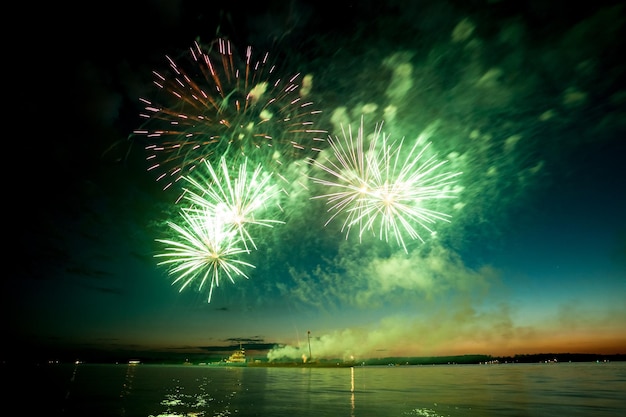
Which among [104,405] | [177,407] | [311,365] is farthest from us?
[311,365]

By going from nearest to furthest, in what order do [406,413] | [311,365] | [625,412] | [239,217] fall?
[239,217], [406,413], [625,412], [311,365]

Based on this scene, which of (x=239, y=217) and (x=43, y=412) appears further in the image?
(x=43, y=412)

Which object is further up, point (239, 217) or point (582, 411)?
point (239, 217)

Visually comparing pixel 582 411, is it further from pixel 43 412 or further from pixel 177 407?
pixel 43 412

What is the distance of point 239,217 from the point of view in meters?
20.9

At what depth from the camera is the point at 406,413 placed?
941 inches

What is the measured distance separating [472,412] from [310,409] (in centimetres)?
1133

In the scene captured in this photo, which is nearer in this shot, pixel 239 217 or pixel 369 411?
pixel 239 217

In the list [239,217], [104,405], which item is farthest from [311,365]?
[239,217]

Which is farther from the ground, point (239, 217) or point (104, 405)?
point (239, 217)

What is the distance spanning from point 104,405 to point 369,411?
74.9 ft

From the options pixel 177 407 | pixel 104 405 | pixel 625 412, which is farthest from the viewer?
pixel 104 405

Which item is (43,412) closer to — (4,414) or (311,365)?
(4,414)

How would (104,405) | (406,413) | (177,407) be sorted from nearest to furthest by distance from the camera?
(406,413), (177,407), (104,405)
